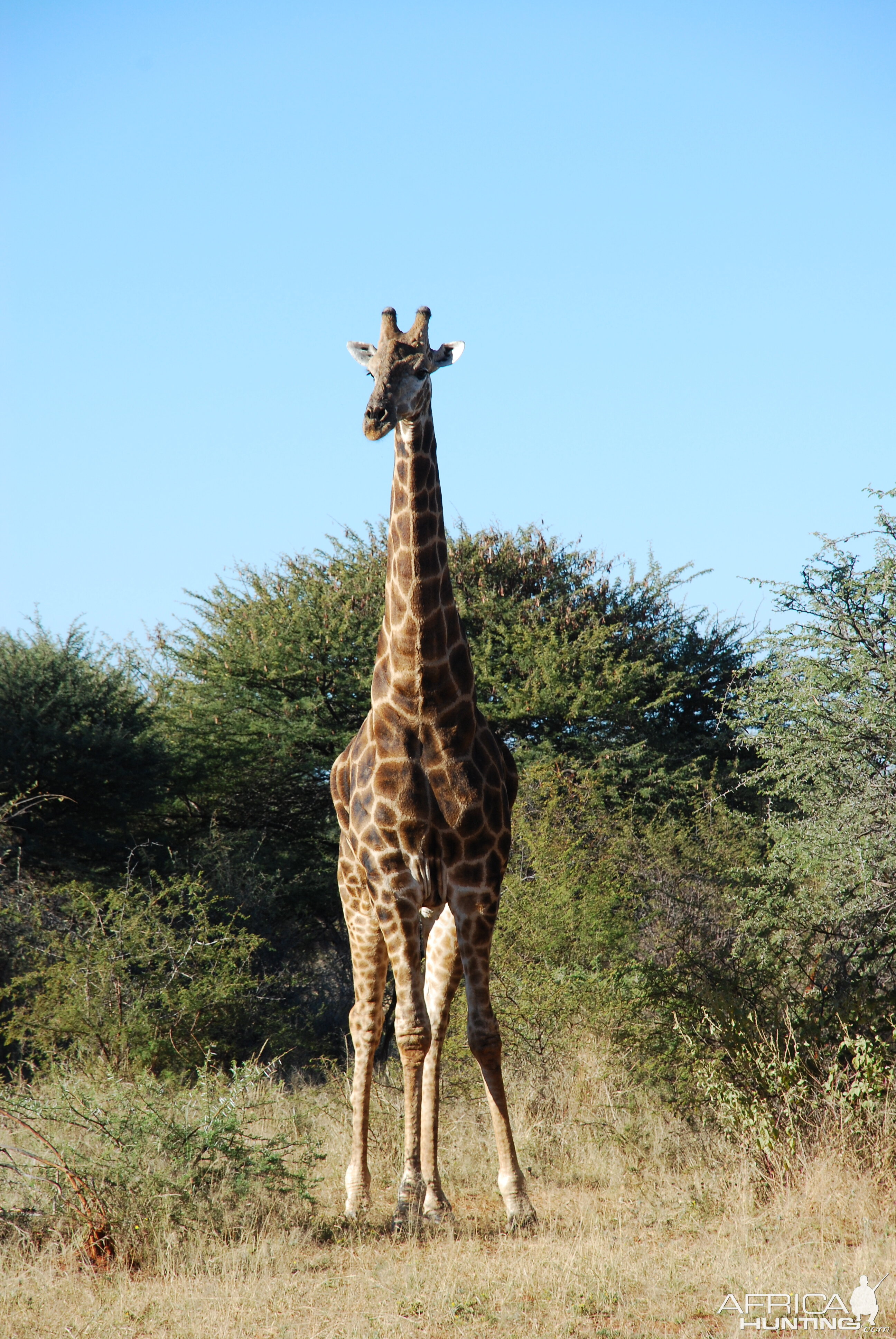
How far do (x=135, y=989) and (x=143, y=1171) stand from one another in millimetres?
4908

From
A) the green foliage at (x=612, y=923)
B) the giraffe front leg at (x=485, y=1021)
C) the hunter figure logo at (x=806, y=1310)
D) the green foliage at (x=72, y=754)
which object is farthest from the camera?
the green foliage at (x=72, y=754)

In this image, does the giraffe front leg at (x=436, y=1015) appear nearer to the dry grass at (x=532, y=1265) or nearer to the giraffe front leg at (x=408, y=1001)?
the giraffe front leg at (x=408, y=1001)

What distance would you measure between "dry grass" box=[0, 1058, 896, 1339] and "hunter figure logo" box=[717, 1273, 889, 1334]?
0.09 meters

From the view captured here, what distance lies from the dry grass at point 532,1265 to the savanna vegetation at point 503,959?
0.03m

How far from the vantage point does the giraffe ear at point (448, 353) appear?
7.18 metres

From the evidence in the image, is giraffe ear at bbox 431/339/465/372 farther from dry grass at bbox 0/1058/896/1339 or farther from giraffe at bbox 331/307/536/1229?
dry grass at bbox 0/1058/896/1339

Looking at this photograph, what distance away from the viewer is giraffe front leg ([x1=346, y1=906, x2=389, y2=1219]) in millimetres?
7566

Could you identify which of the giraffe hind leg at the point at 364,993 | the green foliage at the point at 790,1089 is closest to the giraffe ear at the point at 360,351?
the giraffe hind leg at the point at 364,993

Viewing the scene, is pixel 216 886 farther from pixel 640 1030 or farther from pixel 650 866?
pixel 640 1030

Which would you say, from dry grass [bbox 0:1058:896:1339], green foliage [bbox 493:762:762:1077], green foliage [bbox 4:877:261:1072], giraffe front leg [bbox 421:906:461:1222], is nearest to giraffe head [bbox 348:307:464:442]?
giraffe front leg [bbox 421:906:461:1222]

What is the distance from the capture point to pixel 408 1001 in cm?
667

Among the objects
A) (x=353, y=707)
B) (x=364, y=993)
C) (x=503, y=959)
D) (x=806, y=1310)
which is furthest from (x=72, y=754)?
(x=806, y=1310)

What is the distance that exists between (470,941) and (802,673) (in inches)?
172

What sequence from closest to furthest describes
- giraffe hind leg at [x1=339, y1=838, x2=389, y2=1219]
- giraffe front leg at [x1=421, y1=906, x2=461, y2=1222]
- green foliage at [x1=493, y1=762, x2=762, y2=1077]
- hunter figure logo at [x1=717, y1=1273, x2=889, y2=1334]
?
hunter figure logo at [x1=717, y1=1273, x2=889, y2=1334], giraffe front leg at [x1=421, y1=906, x2=461, y2=1222], giraffe hind leg at [x1=339, y1=838, x2=389, y2=1219], green foliage at [x1=493, y1=762, x2=762, y2=1077]
